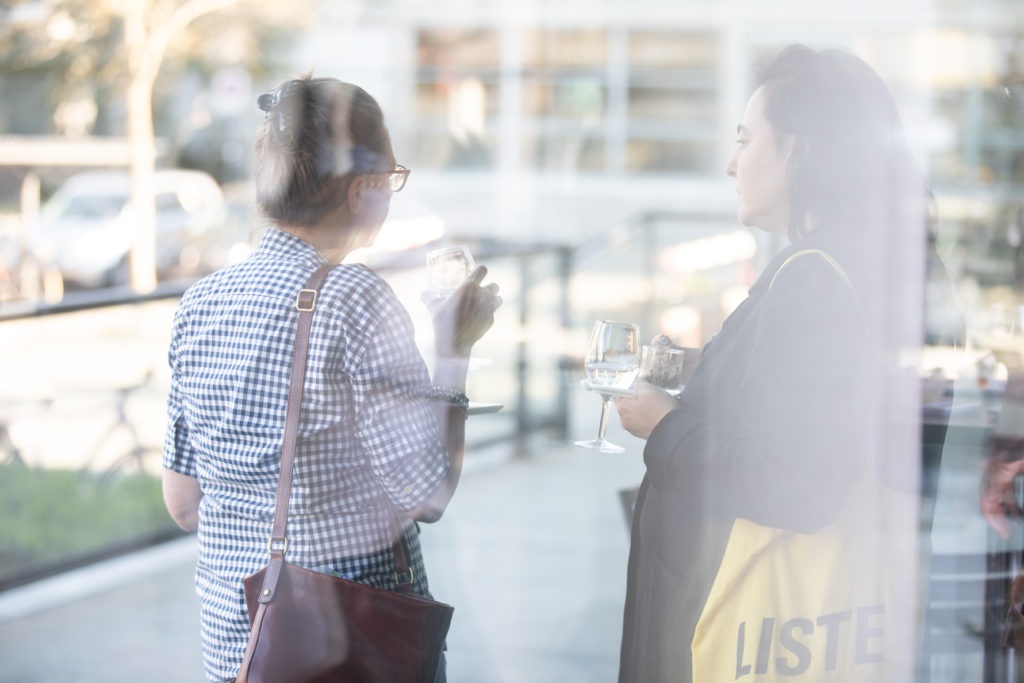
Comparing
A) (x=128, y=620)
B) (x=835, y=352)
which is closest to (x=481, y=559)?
(x=128, y=620)

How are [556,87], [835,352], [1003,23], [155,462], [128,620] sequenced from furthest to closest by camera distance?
1. [556,87]
2. [155,462]
3. [128,620]
4. [1003,23]
5. [835,352]

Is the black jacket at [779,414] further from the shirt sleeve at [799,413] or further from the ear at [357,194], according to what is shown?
the ear at [357,194]

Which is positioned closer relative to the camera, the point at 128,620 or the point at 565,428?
the point at 128,620

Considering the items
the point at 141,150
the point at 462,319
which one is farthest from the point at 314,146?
the point at 141,150

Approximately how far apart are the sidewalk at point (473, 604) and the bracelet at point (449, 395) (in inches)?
46.3

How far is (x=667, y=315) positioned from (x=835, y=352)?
15.0 feet

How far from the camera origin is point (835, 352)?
4.87 feet

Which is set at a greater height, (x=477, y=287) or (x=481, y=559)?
(x=477, y=287)

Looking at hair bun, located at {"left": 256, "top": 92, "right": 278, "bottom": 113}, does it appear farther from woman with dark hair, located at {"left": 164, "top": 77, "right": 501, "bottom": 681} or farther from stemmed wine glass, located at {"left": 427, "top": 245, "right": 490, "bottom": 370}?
stemmed wine glass, located at {"left": 427, "top": 245, "right": 490, "bottom": 370}

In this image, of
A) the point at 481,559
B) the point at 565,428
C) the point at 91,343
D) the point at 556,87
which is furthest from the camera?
the point at 565,428

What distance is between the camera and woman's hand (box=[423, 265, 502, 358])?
62.1 inches

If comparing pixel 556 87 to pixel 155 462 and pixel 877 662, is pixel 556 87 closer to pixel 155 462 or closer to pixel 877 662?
pixel 155 462

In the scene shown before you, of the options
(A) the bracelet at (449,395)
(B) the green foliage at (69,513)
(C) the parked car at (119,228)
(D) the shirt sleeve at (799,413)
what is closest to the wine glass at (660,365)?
(D) the shirt sleeve at (799,413)

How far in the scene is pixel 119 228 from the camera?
12609mm
